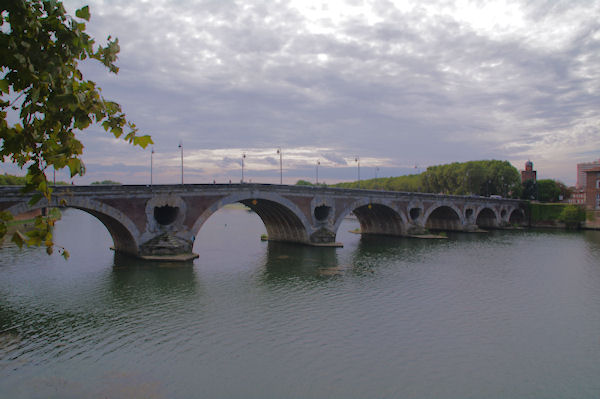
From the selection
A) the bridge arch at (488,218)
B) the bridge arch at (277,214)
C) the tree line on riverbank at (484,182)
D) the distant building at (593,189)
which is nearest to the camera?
the bridge arch at (277,214)

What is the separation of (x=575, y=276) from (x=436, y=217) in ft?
139

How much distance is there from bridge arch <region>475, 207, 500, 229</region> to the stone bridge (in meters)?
8.42

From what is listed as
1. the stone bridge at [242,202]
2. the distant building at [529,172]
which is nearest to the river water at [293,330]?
the stone bridge at [242,202]

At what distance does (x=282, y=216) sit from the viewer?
50250 mm

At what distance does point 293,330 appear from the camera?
21172mm

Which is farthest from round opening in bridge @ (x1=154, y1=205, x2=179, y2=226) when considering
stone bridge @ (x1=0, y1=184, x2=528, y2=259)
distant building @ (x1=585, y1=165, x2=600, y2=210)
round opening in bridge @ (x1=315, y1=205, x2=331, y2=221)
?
distant building @ (x1=585, y1=165, x2=600, y2=210)

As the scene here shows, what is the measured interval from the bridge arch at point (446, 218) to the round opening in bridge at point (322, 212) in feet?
90.6

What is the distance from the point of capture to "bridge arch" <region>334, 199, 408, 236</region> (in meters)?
61.7

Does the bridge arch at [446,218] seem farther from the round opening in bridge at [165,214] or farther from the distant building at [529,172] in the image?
the distant building at [529,172]

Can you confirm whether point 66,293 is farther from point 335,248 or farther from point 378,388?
point 335,248

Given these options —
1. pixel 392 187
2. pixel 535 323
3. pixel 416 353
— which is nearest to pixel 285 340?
pixel 416 353

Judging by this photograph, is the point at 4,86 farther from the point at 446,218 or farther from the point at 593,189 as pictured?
the point at 593,189

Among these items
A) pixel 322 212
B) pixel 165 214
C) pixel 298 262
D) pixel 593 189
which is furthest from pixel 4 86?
pixel 593 189

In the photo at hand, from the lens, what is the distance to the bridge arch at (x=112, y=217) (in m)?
30.9
